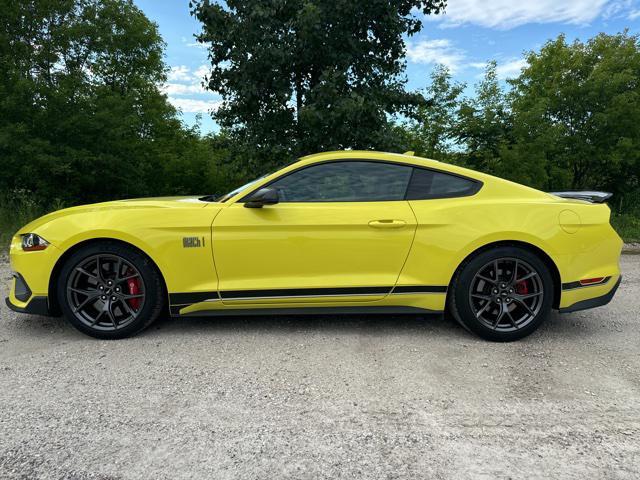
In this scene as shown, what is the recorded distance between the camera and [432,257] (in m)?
3.27

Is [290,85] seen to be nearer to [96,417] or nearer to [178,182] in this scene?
[178,182]

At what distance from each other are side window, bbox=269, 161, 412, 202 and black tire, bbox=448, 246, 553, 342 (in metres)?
0.81

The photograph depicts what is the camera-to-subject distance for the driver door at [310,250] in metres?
3.23

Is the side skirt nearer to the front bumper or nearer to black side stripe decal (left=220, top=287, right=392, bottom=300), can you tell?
black side stripe decal (left=220, top=287, right=392, bottom=300)

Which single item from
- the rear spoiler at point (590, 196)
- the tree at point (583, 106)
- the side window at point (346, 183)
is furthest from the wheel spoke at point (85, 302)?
the tree at point (583, 106)

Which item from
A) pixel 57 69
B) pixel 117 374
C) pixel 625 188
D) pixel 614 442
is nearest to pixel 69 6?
pixel 57 69

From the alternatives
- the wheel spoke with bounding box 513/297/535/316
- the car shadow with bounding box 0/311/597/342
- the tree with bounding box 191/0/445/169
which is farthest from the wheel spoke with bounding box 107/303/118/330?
the tree with bounding box 191/0/445/169

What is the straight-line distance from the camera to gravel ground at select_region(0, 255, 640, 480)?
1.88m

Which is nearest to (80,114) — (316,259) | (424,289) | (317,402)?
(316,259)

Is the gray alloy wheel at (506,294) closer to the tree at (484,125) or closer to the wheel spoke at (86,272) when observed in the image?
the wheel spoke at (86,272)

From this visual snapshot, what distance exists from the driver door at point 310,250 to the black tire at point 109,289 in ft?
1.81

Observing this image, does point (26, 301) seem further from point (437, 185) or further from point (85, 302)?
point (437, 185)

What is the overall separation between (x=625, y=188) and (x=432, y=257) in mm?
12293

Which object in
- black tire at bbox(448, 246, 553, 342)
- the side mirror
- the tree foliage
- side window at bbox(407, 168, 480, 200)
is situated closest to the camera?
the side mirror
